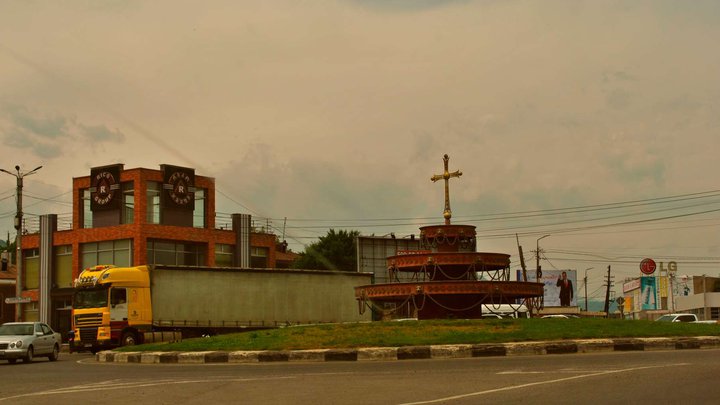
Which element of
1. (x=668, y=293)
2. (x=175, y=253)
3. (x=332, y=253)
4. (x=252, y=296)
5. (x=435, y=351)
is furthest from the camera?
(x=668, y=293)

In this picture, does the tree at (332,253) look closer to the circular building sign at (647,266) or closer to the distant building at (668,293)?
the circular building sign at (647,266)

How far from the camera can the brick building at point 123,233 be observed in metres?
65.1

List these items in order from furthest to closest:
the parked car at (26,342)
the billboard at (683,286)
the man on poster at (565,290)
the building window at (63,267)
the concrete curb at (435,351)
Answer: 1. the billboard at (683,286)
2. the man on poster at (565,290)
3. the building window at (63,267)
4. the parked car at (26,342)
5. the concrete curb at (435,351)

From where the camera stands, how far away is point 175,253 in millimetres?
67000

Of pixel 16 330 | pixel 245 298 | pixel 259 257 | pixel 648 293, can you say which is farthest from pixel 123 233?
pixel 648 293

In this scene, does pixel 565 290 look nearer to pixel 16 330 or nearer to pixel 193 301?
pixel 193 301

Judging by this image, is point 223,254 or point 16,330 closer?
point 16,330

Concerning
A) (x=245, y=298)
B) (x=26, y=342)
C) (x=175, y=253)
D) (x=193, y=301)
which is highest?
(x=175, y=253)

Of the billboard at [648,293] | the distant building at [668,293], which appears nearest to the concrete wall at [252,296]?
the distant building at [668,293]

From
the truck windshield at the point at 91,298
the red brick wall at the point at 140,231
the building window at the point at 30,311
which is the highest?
the red brick wall at the point at 140,231

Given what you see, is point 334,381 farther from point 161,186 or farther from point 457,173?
point 161,186

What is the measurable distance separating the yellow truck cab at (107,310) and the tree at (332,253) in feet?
151

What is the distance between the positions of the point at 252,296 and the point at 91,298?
7.79m

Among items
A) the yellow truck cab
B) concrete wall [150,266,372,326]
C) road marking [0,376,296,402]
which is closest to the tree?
concrete wall [150,266,372,326]
